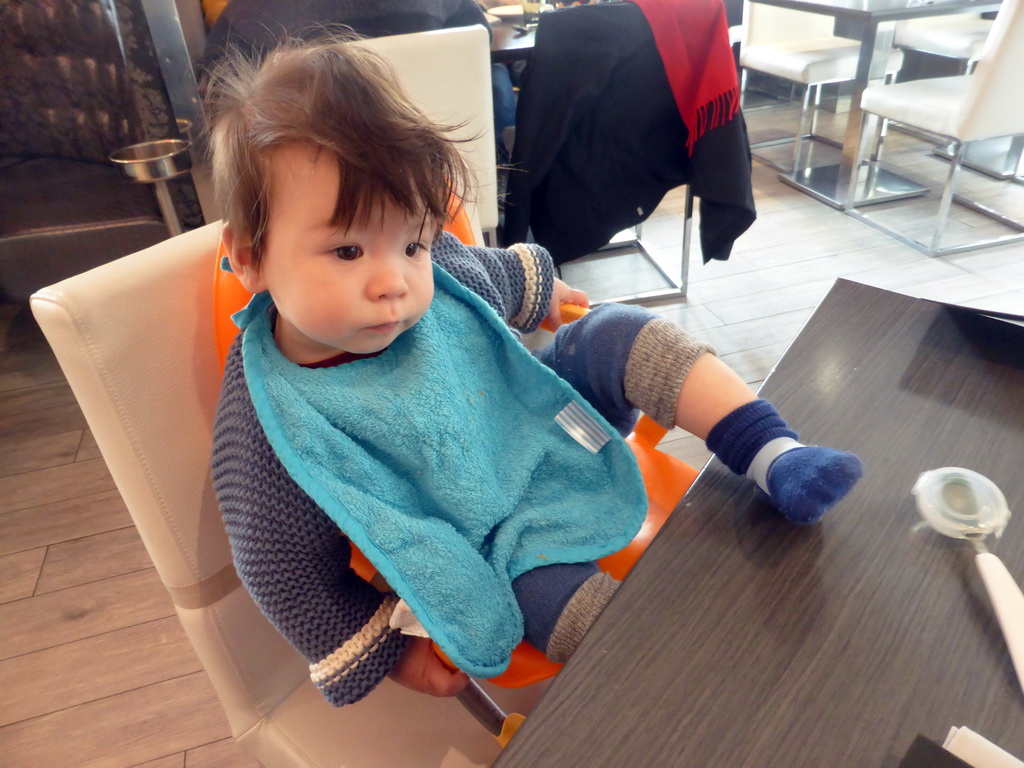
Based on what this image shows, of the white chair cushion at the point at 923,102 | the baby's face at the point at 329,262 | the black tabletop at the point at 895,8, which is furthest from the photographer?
the black tabletop at the point at 895,8

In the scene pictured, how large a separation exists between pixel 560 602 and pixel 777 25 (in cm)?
359

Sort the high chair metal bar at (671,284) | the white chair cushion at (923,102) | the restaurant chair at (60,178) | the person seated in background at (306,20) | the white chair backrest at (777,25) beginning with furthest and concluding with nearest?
the white chair backrest at (777,25) < the white chair cushion at (923,102) < the high chair metal bar at (671,284) < the restaurant chair at (60,178) < the person seated in background at (306,20)

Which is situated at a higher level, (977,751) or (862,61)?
(977,751)

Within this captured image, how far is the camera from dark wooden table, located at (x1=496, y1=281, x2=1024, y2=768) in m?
0.39

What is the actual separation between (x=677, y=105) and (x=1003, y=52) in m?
1.19

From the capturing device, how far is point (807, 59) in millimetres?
2986

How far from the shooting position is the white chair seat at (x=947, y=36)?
291 centimetres

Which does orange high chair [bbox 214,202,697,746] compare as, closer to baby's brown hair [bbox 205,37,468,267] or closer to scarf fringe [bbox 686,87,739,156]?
baby's brown hair [bbox 205,37,468,267]

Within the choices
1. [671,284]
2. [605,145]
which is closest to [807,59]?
[671,284]

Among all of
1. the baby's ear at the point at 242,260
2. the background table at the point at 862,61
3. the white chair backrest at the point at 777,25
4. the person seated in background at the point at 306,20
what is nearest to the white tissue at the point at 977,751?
the baby's ear at the point at 242,260

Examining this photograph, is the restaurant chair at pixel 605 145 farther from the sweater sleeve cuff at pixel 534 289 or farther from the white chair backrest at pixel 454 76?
the sweater sleeve cuff at pixel 534 289

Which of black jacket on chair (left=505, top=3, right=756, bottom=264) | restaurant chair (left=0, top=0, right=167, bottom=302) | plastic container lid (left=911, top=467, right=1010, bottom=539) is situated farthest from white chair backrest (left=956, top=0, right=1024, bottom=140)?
restaurant chair (left=0, top=0, right=167, bottom=302)

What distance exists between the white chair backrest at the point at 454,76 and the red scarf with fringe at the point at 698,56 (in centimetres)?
52

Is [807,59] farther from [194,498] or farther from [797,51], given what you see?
[194,498]
